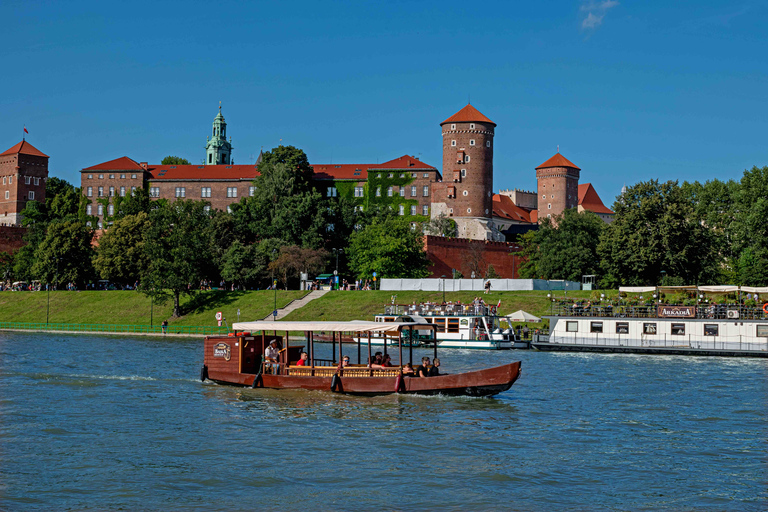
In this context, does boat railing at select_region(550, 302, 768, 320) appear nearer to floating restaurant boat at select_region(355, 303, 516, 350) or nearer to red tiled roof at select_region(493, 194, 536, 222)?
floating restaurant boat at select_region(355, 303, 516, 350)

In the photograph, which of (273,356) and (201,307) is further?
(201,307)

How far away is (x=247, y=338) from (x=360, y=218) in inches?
2938

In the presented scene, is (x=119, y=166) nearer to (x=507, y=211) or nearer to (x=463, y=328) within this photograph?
(x=507, y=211)

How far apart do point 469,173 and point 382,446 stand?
316ft

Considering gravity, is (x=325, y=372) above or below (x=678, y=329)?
below

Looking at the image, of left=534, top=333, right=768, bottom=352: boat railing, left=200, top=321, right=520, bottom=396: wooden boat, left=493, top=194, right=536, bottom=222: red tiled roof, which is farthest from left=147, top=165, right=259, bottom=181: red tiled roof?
left=200, top=321, right=520, bottom=396: wooden boat

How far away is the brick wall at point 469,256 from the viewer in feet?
341

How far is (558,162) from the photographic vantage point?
501 feet

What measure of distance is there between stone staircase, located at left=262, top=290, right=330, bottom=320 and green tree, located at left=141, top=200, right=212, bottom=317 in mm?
9600

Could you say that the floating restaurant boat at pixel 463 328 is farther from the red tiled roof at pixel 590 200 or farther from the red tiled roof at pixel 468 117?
the red tiled roof at pixel 590 200

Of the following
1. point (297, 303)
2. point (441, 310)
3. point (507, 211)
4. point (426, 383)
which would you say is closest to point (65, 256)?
point (297, 303)

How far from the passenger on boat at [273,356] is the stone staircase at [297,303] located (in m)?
40.5

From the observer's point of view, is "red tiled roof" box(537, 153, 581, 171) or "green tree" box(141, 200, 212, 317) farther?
"red tiled roof" box(537, 153, 581, 171)

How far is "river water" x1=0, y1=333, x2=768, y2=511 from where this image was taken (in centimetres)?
1867
